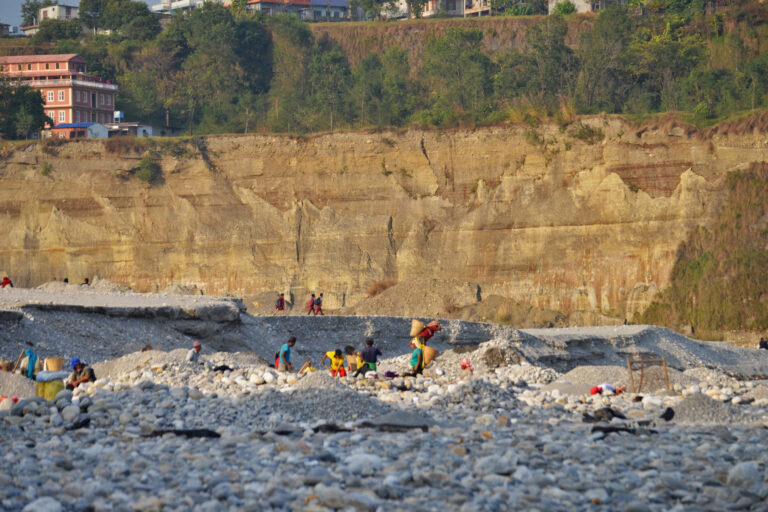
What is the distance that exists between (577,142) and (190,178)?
671 inches

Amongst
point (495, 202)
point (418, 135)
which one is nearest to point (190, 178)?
point (418, 135)

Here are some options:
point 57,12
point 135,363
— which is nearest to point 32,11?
point 57,12

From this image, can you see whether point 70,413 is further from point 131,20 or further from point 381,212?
point 131,20

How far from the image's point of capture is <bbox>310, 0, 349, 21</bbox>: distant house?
8894 cm

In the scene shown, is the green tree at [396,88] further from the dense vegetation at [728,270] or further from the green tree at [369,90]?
the dense vegetation at [728,270]

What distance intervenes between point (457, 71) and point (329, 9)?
34.3 metres

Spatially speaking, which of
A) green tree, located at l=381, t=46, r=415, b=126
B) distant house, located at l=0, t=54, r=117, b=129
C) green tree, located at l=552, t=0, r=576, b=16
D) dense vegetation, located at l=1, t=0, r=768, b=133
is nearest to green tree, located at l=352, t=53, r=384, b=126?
dense vegetation, located at l=1, t=0, r=768, b=133

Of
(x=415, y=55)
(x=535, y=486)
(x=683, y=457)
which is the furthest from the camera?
(x=415, y=55)

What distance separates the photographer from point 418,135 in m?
44.2

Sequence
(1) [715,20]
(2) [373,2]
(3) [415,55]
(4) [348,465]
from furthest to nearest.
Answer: (2) [373,2], (3) [415,55], (1) [715,20], (4) [348,465]

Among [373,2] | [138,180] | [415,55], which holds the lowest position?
[138,180]

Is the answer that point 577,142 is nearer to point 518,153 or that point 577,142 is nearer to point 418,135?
point 518,153

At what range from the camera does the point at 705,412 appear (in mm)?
13406

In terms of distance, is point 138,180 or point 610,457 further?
point 138,180
